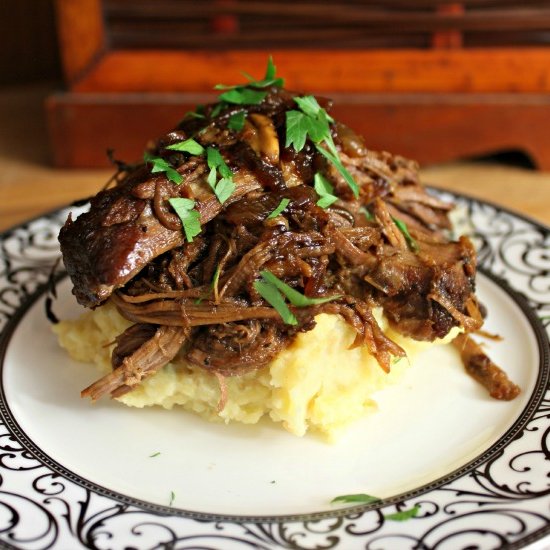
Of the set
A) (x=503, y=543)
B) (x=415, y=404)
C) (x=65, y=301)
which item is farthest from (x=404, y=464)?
(x=65, y=301)

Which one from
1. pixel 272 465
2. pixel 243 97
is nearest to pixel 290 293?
pixel 272 465

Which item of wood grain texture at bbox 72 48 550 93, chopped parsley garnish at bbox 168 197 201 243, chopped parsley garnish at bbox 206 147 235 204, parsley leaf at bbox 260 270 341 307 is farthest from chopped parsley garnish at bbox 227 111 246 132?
wood grain texture at bbox 72 48 550 93

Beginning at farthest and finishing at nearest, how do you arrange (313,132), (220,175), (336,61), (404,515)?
(336,61) < (313,132) < (220,175) < (404,515)

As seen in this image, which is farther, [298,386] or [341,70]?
[341,70]

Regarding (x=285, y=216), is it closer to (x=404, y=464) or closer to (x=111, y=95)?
(x=404, y=464)

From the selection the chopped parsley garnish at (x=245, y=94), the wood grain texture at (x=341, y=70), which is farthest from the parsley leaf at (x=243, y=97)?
the wood grain texture at (x=341, y=70)

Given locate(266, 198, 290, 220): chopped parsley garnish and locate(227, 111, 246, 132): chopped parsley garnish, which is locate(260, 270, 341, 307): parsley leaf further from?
locate(227, 111, 246, 132): chopped parsley garnish

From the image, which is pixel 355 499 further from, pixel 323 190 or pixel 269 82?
pixel 269 82

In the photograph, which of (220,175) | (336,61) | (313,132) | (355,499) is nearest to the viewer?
(355,499)
